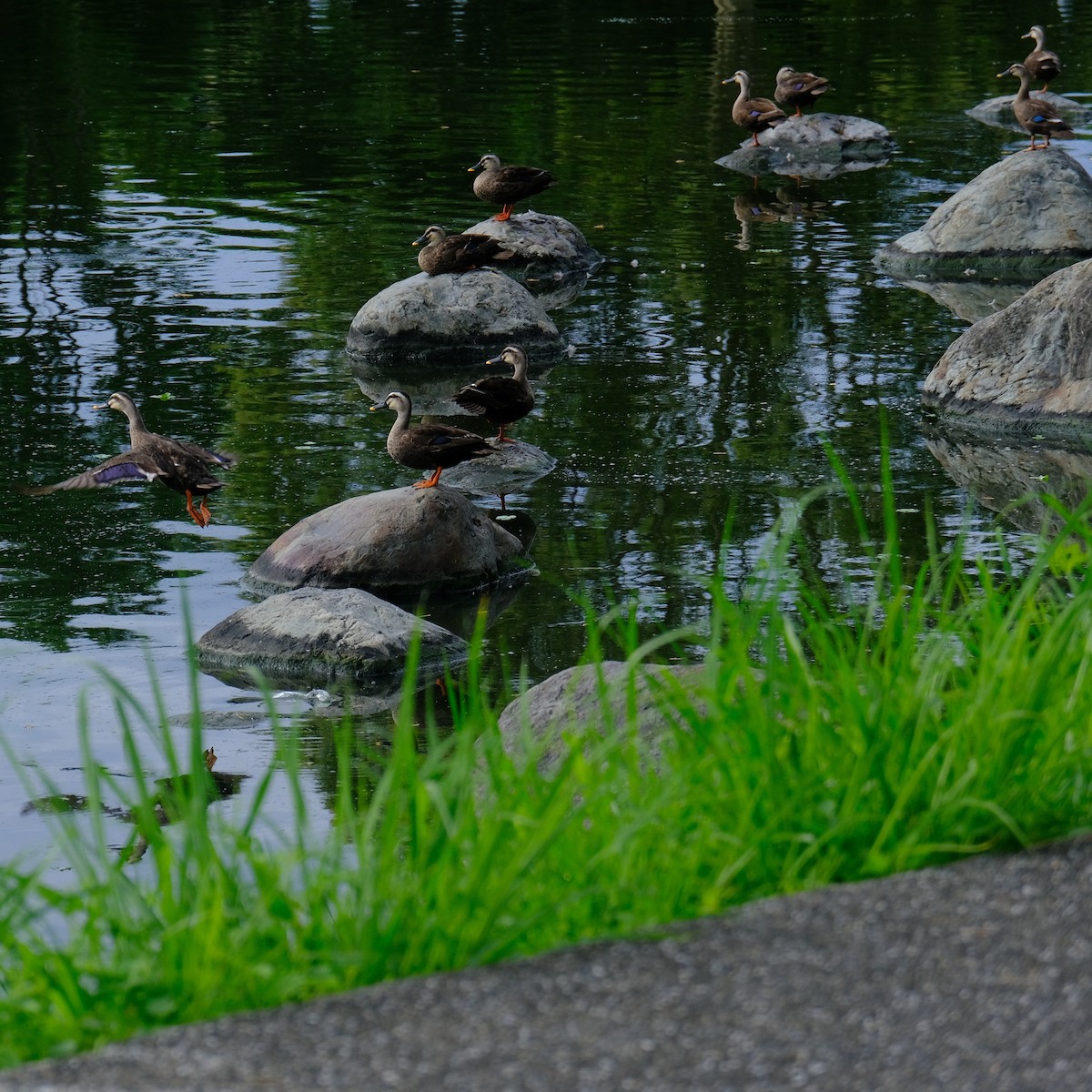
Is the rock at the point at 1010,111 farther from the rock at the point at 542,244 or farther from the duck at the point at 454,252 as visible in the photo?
the duck at the point at 454,252

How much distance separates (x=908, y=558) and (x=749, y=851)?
630 centimetres

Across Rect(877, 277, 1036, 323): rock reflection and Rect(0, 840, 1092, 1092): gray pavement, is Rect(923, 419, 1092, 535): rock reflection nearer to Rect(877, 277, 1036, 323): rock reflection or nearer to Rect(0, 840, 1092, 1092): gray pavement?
Rect(877, 277, 1036, 323): rock reflection

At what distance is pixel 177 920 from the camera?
3.42 meters

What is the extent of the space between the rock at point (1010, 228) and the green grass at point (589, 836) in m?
13.9

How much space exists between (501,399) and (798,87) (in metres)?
14.8

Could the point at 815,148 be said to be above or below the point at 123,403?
above

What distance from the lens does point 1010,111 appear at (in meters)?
27.2

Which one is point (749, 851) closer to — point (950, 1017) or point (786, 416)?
point (950, 1017)

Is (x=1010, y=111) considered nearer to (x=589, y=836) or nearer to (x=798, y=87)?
(x=798, y=87)

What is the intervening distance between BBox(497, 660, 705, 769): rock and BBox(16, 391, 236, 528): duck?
427cm

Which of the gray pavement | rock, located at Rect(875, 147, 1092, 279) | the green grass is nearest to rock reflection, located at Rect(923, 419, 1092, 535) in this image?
rock, located at Rect(875, 147, 1092, 279)

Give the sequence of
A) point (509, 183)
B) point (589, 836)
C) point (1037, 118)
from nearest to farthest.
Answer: point (589, 836), point (509, 183), point (1037, 118)

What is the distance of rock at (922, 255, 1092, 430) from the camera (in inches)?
496

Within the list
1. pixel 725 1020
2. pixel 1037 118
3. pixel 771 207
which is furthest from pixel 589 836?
pixel 1037 118
